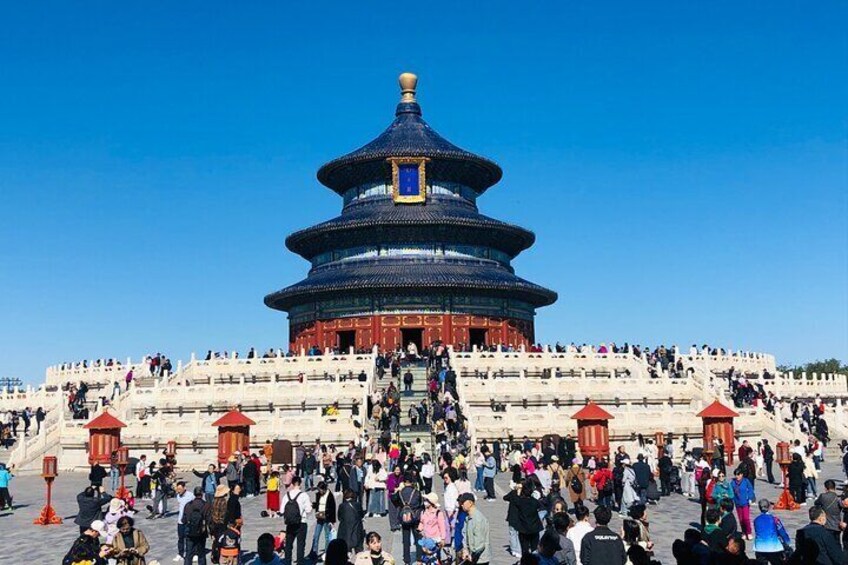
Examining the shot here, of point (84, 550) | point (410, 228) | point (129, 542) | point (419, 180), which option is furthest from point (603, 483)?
point (419, 180)

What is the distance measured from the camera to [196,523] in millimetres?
14867

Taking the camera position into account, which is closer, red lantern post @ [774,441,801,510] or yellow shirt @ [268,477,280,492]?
yellow shirt @ [268,477,280,492]

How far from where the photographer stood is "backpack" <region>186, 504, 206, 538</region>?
1487 centimetres

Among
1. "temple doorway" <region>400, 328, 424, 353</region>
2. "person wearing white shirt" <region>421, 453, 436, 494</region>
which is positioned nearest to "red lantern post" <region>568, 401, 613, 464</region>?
"person wearing white shirt" <region>421, 453, 436, 494</region>

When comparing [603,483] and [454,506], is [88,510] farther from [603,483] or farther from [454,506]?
[603,483]

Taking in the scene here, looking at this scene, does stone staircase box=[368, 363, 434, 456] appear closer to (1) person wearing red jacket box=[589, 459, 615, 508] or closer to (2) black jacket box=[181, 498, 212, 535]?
(1) person wearing red jacket box=[589, 459, 615, 508]

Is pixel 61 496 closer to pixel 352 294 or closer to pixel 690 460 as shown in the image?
pixel 690 460

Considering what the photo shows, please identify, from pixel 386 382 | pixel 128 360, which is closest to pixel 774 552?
pixel 386 382

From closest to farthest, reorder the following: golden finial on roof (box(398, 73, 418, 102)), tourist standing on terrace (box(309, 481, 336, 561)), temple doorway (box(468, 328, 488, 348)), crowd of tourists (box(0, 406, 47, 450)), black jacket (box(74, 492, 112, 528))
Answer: tourist standing on terrace (box(309, 481, 336, 561)) < black jacket (box(74, 492, 112, 528)) < crowd of tourists (box(0, 406, 47, 450)) < temple doorway (box(468, 328, 488, 348)) < golden finial on roof (box(398, 73, 418, 102))

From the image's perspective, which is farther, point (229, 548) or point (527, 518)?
point (527, 518)

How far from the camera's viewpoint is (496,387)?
117 feet

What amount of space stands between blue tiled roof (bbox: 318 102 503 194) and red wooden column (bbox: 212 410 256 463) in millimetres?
34395

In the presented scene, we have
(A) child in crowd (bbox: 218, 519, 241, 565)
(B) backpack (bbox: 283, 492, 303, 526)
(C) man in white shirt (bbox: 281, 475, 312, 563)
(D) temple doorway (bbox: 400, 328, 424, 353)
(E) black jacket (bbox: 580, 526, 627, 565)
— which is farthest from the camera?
(D) temple doorway (bbox: 400, 328, 424, 353)

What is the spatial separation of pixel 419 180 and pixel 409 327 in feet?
35.5
